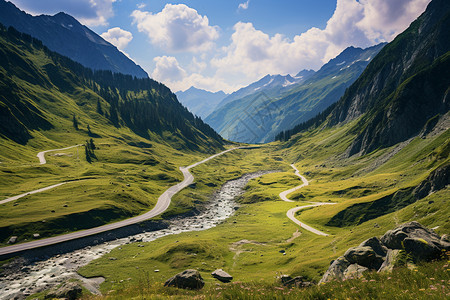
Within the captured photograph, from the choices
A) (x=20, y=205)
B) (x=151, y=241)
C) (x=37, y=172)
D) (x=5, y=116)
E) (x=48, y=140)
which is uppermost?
(x=5, y=116)

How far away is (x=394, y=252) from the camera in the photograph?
20.9 meters

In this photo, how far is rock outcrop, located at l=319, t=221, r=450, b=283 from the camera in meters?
18.0

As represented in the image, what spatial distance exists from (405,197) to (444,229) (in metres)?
45.6

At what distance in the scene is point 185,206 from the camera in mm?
112688

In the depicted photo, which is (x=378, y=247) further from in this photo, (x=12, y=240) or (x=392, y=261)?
(x=12, y=240)

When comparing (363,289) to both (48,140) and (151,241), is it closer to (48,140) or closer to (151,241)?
(151,241)

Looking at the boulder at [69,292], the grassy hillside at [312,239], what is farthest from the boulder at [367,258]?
the boulder at [69,292]

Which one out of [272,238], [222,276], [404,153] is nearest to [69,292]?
[222,276]

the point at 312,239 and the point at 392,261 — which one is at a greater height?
the point at 392,261

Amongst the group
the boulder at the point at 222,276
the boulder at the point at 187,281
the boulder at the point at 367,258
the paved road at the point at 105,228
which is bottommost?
the boulder at the point at 222,276

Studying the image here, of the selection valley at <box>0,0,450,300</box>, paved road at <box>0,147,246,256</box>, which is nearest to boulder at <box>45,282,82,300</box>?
valley at <box>0,0,450,300</box>

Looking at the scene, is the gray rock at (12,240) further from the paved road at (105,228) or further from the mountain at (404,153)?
the mountain at (404,153)

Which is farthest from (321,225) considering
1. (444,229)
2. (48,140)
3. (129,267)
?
(48,140)

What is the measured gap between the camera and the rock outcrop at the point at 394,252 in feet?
58.9
